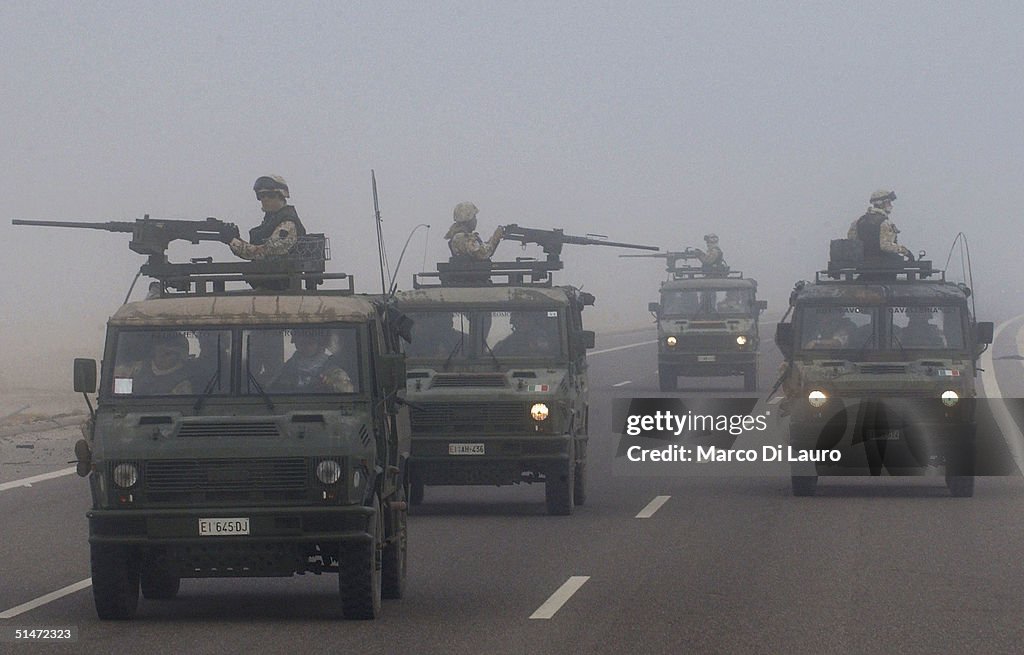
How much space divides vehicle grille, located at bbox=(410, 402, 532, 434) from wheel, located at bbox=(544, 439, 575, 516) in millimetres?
477

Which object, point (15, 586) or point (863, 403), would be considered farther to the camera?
point (863, 403)

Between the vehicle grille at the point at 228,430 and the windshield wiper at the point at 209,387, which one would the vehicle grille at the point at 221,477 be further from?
the windshield wiper at the point at 209,387

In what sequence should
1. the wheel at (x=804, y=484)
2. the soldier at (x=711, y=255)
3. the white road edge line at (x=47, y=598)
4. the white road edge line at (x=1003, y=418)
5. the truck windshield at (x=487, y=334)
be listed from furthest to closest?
1. the soldier at (x=711, y=255)
2. the white road edge line at (x=1003, y=418)
3. the wheel at (x=804, y=484)
4. the truck windshield at (x=487, y=334)
5. the white road edge line at (x=47, y=598)

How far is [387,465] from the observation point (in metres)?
12.4

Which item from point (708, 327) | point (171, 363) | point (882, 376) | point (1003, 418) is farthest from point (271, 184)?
point (708, 327)

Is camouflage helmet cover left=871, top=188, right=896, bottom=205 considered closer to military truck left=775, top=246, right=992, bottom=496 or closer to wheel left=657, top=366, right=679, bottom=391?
military truck left=775, top=246, right=992, bottom=496

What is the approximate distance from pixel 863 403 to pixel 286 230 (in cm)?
736

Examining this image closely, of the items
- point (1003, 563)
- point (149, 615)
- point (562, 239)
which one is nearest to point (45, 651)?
point (149, 615)

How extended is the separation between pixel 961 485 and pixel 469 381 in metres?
5.15

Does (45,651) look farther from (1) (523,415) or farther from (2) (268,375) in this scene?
(1) (523,415)

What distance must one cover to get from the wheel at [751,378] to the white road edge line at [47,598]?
87.7ft

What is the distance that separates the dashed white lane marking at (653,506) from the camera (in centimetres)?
1836

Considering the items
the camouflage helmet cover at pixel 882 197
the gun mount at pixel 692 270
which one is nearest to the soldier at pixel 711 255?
the gun mount at pixel 692 270

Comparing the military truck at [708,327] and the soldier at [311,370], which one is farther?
the military truck at [708,327]
